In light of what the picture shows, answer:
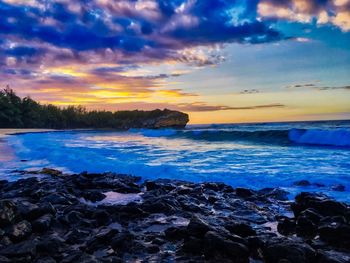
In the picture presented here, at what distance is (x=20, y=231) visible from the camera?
453 centimetres

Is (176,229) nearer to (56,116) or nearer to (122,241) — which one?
(122,241)

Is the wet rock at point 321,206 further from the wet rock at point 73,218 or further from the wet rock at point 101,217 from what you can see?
the wet rock at point 73,218

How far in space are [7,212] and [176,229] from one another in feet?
7.87

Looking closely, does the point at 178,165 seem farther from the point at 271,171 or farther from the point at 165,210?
the point at 165,210

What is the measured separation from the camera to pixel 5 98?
8000 cm

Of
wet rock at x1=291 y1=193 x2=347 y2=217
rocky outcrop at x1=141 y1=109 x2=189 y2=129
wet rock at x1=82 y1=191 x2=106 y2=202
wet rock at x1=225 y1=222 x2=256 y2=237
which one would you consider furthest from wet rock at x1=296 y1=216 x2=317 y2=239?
rocky outcrop at x1=141 y1=109 x2=189 y2=129

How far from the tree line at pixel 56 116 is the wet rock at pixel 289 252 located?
268ft

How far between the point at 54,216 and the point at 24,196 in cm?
204

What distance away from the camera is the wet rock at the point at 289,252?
3615 mm

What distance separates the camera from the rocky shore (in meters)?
3.85

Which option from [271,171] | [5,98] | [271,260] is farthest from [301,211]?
[5,98]

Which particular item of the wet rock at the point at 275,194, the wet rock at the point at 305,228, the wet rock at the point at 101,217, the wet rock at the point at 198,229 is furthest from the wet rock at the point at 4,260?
the wet rock at the point at 275,194

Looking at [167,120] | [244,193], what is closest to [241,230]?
[244,193]

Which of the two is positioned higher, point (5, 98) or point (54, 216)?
point (5, 98)
